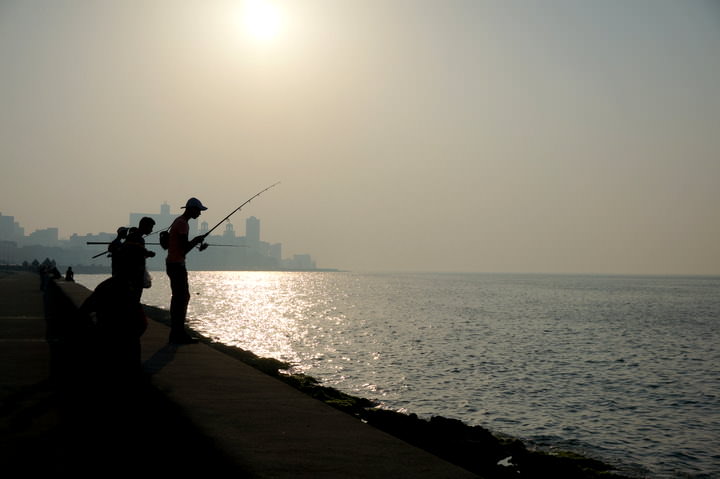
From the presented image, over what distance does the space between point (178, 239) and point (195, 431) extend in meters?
5.11

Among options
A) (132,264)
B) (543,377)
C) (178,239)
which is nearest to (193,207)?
(178,239)

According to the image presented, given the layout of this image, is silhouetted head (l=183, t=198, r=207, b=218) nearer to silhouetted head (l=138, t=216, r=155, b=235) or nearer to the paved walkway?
silhouetted head (l=138, t=216, r=155, b=235)

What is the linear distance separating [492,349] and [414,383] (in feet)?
35.2

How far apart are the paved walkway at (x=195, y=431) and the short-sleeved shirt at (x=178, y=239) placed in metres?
1.84

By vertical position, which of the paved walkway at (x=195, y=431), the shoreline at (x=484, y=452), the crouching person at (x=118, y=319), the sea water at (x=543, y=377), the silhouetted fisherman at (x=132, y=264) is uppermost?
the silhouetted fisherman at (x=132, y=264)

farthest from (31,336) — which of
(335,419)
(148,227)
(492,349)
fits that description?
(492,349)

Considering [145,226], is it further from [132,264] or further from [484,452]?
[484,452]

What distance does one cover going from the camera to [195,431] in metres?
4.84

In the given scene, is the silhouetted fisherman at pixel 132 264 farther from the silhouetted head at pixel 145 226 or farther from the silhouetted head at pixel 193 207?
the silhouetted head at pixel 193 207

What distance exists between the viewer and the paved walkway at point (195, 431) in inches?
161

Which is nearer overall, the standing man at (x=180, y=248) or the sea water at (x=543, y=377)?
the standing man at (x=180, y=248)

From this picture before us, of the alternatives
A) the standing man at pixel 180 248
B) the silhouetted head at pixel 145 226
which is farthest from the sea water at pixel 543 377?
the silhouetted head at pixel 145 226

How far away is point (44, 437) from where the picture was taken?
5.38 m

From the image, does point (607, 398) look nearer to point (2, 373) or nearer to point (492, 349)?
point (492, 349)
